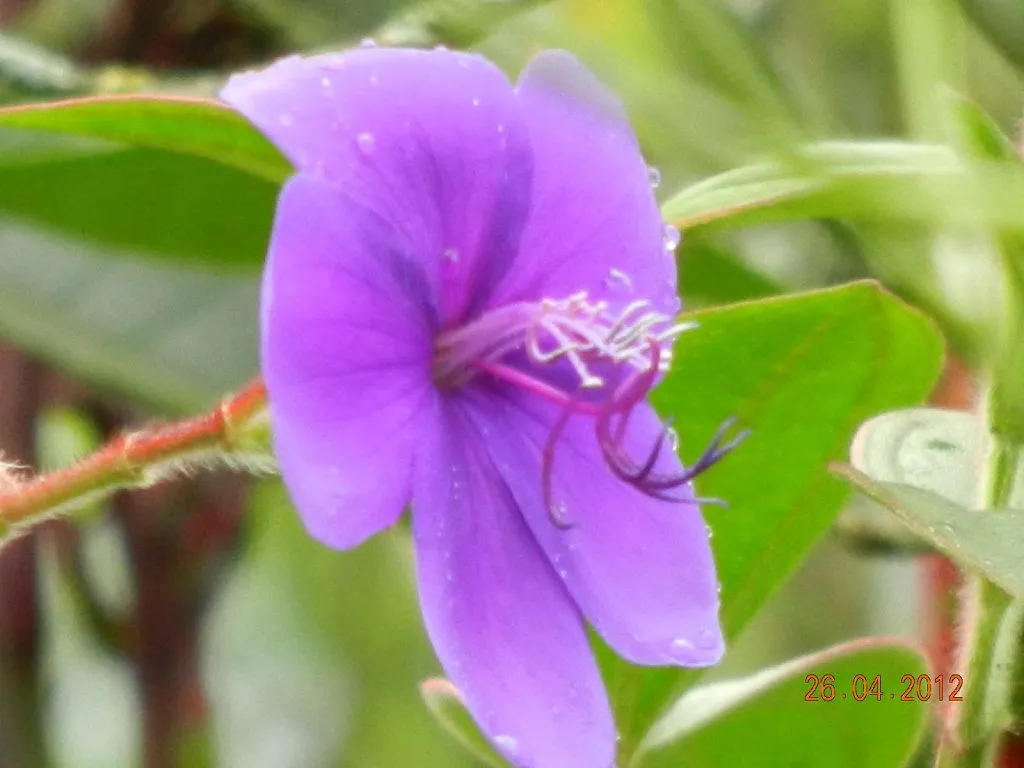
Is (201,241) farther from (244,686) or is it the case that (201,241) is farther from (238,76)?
(244,686)

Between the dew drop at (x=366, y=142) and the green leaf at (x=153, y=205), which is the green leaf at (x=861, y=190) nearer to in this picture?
the dew drop at (x=366, y=142)

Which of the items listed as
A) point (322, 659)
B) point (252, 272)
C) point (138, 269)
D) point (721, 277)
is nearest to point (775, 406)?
point (721, 277)

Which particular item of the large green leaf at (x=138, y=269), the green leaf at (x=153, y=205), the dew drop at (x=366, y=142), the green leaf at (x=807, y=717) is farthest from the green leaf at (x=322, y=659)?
the dew drop at (x=366, y=142)

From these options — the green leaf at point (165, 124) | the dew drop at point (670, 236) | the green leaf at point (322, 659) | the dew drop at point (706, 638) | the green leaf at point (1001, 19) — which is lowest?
the green leaf at point (322, 659)

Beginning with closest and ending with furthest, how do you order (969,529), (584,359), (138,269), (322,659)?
1. (969,529)
2. (584,359)
3. (138,269)
4. (322,659)

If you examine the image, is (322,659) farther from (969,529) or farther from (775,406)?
(969,529)

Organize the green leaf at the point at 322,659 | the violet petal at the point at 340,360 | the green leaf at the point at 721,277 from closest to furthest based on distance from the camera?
the violet petal at the point at 340,360, the green leaf at the point at 721,277, the green leaf at the point at 322,659
